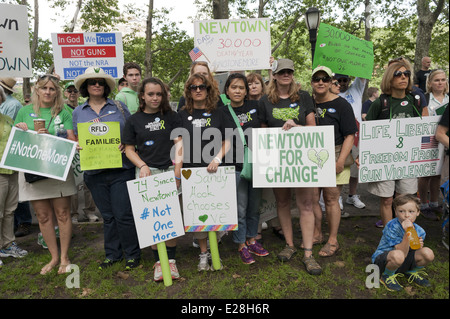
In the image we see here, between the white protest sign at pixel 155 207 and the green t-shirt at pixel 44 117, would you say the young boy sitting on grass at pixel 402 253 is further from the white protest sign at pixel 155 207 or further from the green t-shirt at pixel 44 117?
the green t-shirt at pixel 44 117

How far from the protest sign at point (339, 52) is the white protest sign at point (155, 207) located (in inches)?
107

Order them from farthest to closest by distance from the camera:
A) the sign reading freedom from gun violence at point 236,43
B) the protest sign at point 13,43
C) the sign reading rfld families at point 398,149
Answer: the sign reading freedom from gun violence at point 236,43
the protest sign at point 13,43
the sign reading rfld families at point 398,149

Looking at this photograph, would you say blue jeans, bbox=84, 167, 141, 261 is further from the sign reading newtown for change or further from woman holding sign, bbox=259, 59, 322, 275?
woman holding sign, bbox=259, 59, 322, 275

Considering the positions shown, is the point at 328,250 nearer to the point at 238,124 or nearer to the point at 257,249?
the point at 257,249

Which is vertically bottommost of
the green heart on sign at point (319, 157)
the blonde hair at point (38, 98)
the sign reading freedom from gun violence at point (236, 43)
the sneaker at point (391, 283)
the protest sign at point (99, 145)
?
the sneaker at point (391, 283)

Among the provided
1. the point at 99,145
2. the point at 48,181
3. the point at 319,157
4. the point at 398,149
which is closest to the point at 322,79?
the point at 319,157

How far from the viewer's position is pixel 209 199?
355cm

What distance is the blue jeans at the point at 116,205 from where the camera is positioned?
12.3ft

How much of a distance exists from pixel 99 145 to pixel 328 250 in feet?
9.97

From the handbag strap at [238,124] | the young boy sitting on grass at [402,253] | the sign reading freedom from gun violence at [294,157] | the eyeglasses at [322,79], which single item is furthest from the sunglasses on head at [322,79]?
the young boy sitting on grass at [402,253]

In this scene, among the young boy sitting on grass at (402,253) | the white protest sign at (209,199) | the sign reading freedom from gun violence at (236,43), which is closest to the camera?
the young boy sitting on grass at (402,253)

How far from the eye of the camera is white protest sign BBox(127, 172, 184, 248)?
3.34 meters
